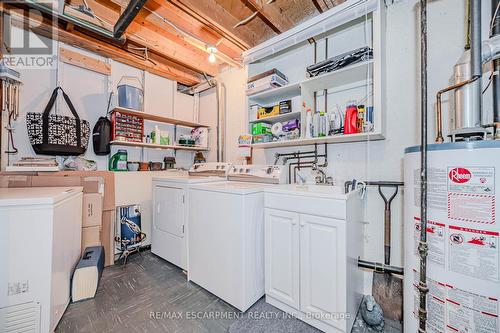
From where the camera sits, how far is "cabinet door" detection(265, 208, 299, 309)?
1.61 m

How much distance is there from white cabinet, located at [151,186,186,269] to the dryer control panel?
66 cm

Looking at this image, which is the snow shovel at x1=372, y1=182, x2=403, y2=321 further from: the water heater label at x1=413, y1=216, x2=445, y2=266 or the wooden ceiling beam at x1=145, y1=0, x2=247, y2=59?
the wooden ceiling beam at x1=145, y1=0, x2=247, y2=59

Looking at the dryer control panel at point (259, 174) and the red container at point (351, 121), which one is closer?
the red container at point (351, 121)

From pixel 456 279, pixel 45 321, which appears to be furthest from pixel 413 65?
pixel 45 321

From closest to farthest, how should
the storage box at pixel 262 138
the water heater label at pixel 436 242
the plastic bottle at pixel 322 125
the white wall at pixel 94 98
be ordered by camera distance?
the water heater label at pixel 436 242, the plastic bottle at pixel 322 125, the white wall at pixel 94 98, the storage box at pixel 262 138

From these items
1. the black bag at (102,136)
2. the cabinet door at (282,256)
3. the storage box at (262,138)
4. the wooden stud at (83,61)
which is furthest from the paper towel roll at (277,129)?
the wooden stud at (83,61)

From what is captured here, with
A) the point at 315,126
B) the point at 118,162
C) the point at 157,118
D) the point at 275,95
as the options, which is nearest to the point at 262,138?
the point at 275,95

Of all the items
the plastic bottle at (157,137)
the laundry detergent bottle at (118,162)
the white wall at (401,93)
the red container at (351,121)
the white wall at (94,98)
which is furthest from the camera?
the plastic bottle at (157,137)

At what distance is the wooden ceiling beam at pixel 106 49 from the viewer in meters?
2.18

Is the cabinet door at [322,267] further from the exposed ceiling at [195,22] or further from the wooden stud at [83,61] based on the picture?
the wooden stud at [83,61]

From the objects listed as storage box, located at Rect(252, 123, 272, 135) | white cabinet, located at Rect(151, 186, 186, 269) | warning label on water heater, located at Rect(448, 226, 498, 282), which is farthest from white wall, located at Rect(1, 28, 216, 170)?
warning label on water heater, located at Rect(448, 226, 498, 282)

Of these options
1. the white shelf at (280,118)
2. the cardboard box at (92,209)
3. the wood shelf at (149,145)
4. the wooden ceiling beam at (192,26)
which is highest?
the wooden ceiling beam at (192,26)

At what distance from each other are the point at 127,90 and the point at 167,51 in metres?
0.74

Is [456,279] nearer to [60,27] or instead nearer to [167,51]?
[167,51]
